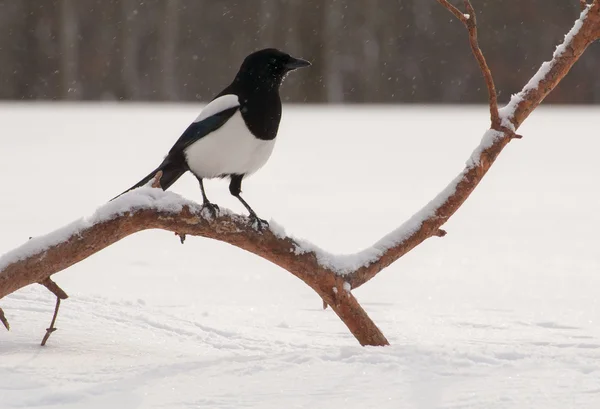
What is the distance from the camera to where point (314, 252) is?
2.99 meters

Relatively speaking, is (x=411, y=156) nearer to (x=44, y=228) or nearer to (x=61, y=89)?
(x=44, y=228)

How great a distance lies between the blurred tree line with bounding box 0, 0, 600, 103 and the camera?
23.3m

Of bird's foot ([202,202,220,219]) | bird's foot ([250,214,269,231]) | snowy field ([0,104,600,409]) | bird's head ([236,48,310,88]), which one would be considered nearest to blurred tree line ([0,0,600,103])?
snowy field ([0,104,600,409])

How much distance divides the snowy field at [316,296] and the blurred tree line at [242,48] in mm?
11623

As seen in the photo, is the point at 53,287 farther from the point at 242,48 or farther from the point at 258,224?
the point at 242,48

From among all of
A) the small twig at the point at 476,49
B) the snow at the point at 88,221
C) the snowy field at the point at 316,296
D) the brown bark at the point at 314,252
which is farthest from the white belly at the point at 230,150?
the small twig at the point at 476,49

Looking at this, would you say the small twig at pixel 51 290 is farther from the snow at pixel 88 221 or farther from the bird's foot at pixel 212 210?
the bird's foot at pixel 212 210

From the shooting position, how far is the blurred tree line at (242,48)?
23297mm

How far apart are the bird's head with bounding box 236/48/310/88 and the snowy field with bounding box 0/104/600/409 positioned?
0.95m

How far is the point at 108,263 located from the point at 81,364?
2.76m

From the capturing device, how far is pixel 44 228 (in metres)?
6.32

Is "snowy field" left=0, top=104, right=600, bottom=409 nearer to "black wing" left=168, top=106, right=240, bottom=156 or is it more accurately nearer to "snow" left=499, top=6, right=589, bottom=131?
"black wing" left=168, top=106, right=240, bottom=156

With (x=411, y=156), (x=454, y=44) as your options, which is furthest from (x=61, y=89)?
(x=411, y=156)

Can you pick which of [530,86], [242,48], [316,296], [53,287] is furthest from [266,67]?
[242,48]
